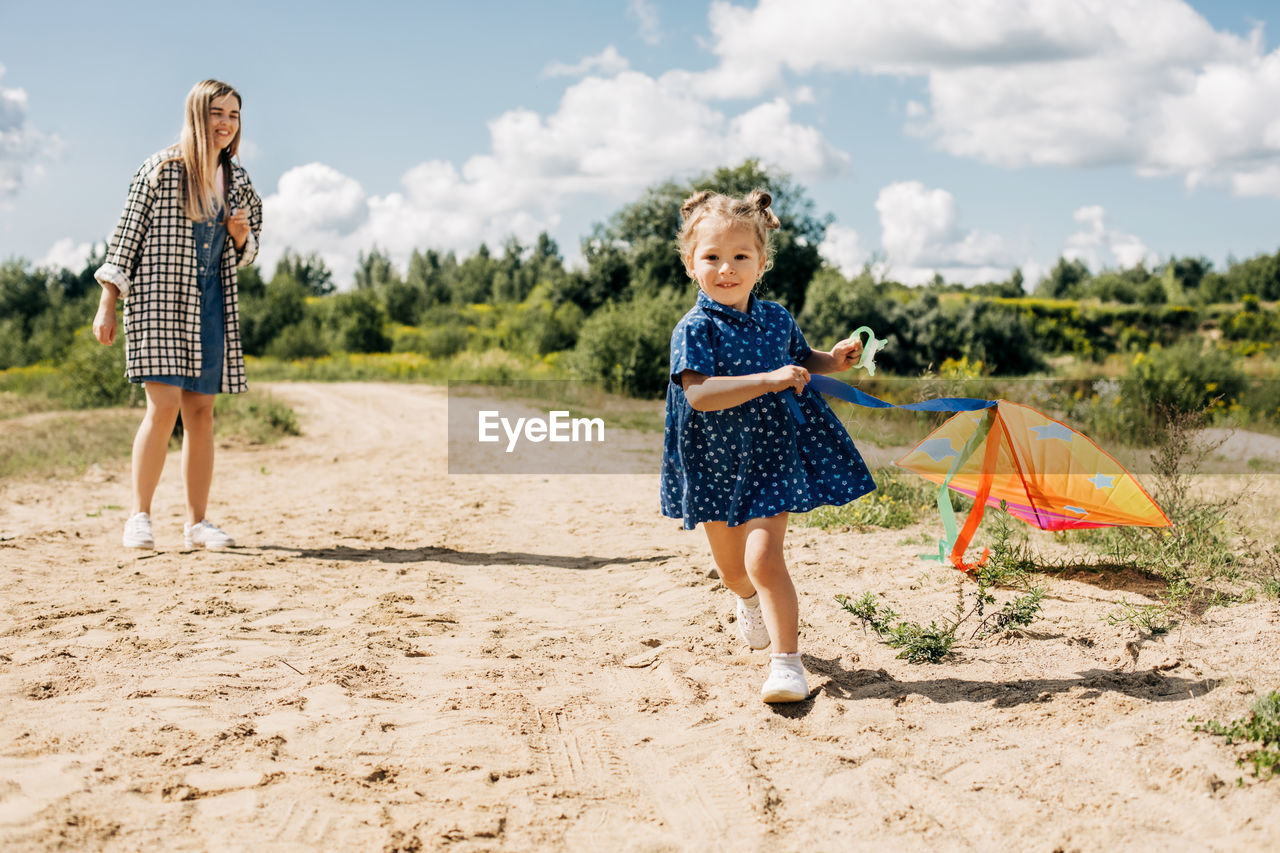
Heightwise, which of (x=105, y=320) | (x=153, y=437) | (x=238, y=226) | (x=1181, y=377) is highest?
(x=238, y=226)

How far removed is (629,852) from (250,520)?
4.54m

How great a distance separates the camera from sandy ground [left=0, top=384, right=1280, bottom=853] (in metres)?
2.14

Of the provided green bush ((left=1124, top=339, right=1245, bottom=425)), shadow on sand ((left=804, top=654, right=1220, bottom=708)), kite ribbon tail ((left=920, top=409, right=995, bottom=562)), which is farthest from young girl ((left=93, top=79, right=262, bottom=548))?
green bush ((left=1124, top=339, right=1245, bottom=425))

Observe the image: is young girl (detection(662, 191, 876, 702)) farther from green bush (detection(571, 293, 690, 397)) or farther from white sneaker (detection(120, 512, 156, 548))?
green bush (detection(571, 293, 690, 397))

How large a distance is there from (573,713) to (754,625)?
77 centimetres

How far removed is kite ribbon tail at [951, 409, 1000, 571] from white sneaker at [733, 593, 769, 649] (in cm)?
79

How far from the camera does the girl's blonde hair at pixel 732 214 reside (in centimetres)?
307

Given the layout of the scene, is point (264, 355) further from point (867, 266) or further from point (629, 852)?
point (629, 852)

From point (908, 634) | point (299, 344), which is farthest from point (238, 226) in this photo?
point (299, 344)

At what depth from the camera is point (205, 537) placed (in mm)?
4957

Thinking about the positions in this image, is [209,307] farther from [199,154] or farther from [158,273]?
[199,154]

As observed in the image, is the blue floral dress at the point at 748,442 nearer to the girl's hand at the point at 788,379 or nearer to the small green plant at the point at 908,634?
the girl's hand at the point at 788,379

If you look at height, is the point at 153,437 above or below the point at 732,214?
below

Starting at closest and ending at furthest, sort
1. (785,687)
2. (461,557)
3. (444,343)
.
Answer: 1. (785,687)
2. (461,557)
3. (444,343)
